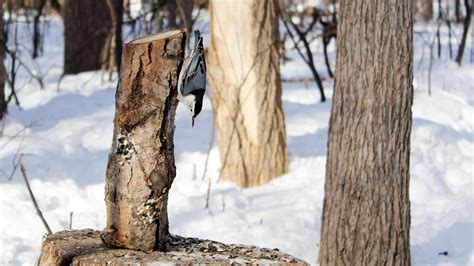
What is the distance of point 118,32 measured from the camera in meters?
11.0

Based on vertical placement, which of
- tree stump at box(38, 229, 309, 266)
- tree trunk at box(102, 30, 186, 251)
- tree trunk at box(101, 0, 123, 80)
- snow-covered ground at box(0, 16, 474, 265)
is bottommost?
snow-covered ground at box(0, 16, 474, 265)

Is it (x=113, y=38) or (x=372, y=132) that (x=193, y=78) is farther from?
(x=113, y=38)

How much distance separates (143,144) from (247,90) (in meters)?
3.78

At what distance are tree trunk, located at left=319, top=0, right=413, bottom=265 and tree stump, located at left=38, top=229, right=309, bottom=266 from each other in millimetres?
1491

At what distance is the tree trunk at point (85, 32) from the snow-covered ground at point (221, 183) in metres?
2.31

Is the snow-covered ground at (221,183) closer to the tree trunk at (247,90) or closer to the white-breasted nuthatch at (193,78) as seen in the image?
the tree trunk at (247,90)

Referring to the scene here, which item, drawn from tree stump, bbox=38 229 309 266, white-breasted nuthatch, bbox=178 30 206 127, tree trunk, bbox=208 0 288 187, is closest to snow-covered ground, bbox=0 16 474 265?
tree trunk, bbox=208 0 288 187

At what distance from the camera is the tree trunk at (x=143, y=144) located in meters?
3.15

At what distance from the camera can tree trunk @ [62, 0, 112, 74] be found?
→ 39.1 feet

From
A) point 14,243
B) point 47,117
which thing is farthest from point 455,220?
point 47,117

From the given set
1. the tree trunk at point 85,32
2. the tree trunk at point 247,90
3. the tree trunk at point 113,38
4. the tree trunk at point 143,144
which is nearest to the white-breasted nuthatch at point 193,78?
the tree trunk at point 143,144

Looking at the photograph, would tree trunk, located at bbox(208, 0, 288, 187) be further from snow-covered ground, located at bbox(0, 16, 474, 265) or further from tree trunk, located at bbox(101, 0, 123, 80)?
tree trunk, located at bbox(101, 0, 123, 80)

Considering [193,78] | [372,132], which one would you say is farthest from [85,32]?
[193,78]

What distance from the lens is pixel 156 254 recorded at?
3146mm
